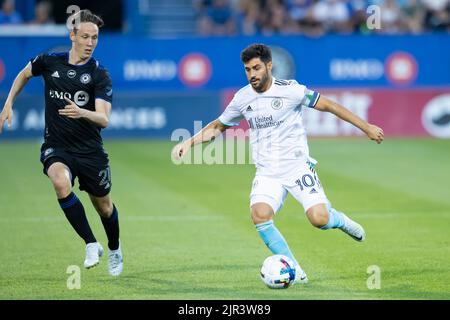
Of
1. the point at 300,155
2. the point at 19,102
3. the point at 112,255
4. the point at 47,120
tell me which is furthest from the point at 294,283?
the point at 19,102

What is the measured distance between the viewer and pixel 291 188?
8.62 meters

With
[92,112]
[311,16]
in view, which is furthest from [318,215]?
[311,16]

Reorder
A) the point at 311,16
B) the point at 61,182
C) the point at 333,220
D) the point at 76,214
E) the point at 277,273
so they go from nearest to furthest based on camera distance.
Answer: the point at 277,273, the point at 333,220, the point at 61,182, the point at 76,214, the point at 311,16

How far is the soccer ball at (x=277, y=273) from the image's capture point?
8.08m

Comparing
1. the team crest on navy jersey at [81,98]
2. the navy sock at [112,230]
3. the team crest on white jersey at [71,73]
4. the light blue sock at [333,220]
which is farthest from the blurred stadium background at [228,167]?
the team crest on white jersey at [71,73]

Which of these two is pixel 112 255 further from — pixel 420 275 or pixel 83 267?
pixel 420 275

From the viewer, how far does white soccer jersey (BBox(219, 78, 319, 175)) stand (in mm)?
8609

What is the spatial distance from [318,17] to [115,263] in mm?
17072

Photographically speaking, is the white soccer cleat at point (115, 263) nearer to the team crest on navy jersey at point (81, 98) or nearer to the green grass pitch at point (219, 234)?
the green grass pitch at point (219, 234)

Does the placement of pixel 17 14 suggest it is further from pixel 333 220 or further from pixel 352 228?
pixel 333 220
